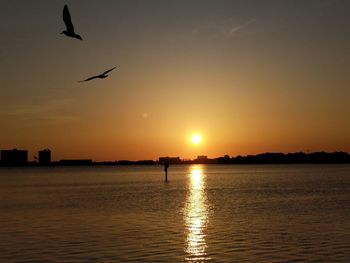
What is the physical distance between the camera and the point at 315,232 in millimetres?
34719

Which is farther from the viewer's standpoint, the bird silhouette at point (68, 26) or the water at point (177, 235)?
the water at point (177, 235)

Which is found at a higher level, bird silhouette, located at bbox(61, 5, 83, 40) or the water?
bird silhouette, located at bbox(61, 5, 83, 40)

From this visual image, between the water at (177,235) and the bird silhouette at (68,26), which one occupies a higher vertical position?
the bird silhouette at (68,26)

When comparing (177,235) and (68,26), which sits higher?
(68,26)

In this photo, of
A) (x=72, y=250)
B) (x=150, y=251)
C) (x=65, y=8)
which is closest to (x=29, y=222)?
(x=72, y=250)

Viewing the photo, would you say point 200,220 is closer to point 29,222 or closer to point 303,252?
point 29,222

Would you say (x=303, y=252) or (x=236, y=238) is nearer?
(x=303, y=252)

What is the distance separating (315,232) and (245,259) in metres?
10.8

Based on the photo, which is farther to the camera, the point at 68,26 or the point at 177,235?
the point at 177,235

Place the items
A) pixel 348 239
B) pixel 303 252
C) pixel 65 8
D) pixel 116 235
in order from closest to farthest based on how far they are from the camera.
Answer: pixel 65 8
pixel 303 252
pixel 348 239
pixel 116 235

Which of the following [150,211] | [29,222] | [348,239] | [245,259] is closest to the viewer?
[245,259]

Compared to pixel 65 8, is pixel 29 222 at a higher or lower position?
lower

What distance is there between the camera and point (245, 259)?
25453 mm

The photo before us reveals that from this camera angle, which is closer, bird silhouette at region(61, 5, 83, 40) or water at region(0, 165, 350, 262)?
bird silhouette at region(61, 5, 83, 40)
